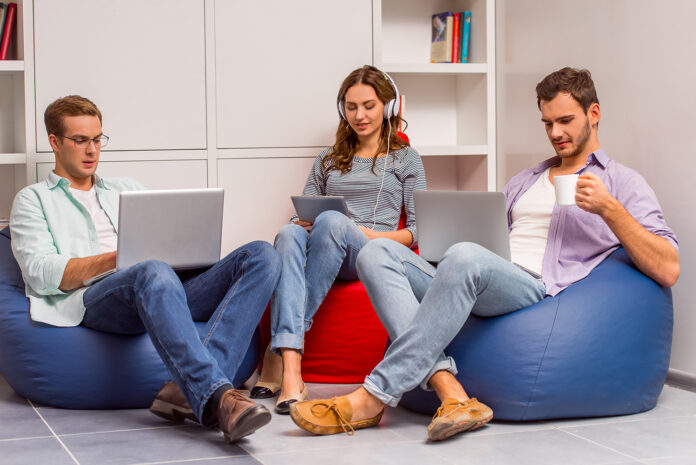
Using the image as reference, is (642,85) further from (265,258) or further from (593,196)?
(265,258)

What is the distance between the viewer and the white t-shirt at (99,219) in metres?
2.80

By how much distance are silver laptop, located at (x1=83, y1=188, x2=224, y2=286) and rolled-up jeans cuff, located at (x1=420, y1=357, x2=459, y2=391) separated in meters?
0.80

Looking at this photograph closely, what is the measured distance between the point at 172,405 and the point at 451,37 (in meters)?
2.41

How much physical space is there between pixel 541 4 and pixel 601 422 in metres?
1.98

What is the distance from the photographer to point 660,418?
2402 mm

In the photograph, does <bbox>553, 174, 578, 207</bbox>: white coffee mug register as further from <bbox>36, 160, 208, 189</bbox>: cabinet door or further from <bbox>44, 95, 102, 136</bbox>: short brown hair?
<bbox>36, 160, 208, 189</bbox>: cabinet door

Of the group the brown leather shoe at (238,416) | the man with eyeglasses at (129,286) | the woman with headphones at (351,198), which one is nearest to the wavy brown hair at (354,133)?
the woman with headphones at (351,198)

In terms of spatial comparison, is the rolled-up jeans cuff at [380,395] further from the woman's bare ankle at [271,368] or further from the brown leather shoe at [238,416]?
the woman's bare ankle at [271,368]

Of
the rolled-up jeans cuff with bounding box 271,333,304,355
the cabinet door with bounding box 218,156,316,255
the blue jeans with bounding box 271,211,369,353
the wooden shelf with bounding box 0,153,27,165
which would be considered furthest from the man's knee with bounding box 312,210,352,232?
the wooden shelf with bounding box 0,153,27,165

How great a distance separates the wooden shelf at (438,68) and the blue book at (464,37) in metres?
0.18

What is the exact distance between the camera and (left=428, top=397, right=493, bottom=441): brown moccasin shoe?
7.03 ft

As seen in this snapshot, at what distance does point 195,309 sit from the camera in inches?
107

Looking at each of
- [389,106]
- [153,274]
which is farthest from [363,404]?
[389,106]

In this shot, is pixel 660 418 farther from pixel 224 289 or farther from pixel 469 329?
pixel 224 289
